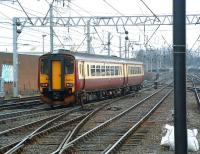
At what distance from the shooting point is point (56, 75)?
2466 cm

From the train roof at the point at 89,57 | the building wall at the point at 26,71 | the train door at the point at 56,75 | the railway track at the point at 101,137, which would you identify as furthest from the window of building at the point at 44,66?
the building wall at the point at 26,71

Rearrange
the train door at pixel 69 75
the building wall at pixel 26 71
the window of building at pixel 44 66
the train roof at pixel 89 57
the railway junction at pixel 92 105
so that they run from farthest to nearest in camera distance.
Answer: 1. the building wall at pixel 26 71
2. the window of building at pixel 44 66
3. the train roof at pixel 89 57
4. the train door at pixel 69 75
5. the railway junction at pixel 92 105

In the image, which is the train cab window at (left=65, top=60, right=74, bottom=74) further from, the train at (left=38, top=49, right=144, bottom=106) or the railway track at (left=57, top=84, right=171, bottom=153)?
the railway track at (left=57, top=84, right=171, bottom=153)

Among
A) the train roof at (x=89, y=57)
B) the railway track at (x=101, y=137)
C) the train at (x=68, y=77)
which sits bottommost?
the railway track at (x=101, y=137)

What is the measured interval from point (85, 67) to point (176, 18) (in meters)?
20.7

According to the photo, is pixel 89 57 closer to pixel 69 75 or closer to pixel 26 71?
pixel 69 75

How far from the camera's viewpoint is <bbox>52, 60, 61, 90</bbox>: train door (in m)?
24.6

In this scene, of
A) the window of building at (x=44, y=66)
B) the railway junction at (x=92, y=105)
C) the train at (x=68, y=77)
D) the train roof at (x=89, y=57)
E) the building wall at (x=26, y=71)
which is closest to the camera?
the railway junction at (x=92, y=105)

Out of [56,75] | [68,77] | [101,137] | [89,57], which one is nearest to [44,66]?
[56,75]

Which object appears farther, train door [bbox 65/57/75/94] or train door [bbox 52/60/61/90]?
train door [bbox 52/60/61/90]

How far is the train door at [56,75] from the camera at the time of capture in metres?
24.6

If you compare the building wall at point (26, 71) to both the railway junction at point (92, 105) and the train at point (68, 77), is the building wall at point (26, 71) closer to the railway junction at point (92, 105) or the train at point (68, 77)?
the railway junction at point (92, 105)

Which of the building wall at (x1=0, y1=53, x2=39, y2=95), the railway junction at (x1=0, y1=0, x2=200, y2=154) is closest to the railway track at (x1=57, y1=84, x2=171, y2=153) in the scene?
the railway junction at (x1=0, y1=0, x2=200, y2=154)

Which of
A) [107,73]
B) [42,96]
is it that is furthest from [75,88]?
[107,73]
